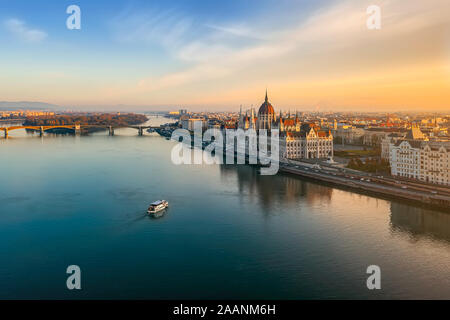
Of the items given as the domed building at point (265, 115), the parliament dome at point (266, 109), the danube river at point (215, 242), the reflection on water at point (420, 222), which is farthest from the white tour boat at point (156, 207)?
the parliament dome at point (266, 109)

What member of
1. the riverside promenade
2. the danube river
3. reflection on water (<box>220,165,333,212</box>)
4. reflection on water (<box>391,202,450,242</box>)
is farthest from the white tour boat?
the riverside promenade

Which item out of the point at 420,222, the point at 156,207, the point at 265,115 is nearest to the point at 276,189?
the point at 156,207

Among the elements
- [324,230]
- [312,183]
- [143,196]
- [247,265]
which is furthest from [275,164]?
[247,265]

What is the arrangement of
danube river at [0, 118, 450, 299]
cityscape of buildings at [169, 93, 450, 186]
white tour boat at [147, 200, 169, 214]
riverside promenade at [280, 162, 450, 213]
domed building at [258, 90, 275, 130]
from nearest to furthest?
danube river at [0, 118, 450, 299] → white tour boat at [147, 200, 169, 214] → riverside promenade at [280, 162, 450, 213] → cityscape of buildings at [169, 93, 450, 186] → domed building at [258, 90, 275, 130]

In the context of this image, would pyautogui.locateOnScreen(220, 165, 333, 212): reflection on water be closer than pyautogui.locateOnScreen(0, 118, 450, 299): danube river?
No

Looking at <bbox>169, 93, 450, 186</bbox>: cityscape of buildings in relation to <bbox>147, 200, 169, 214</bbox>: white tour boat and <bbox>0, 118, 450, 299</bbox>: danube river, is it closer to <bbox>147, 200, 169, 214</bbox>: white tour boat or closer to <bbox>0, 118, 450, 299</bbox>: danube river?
<bbox>0, 118, 450, 299</bbox>: danube river
